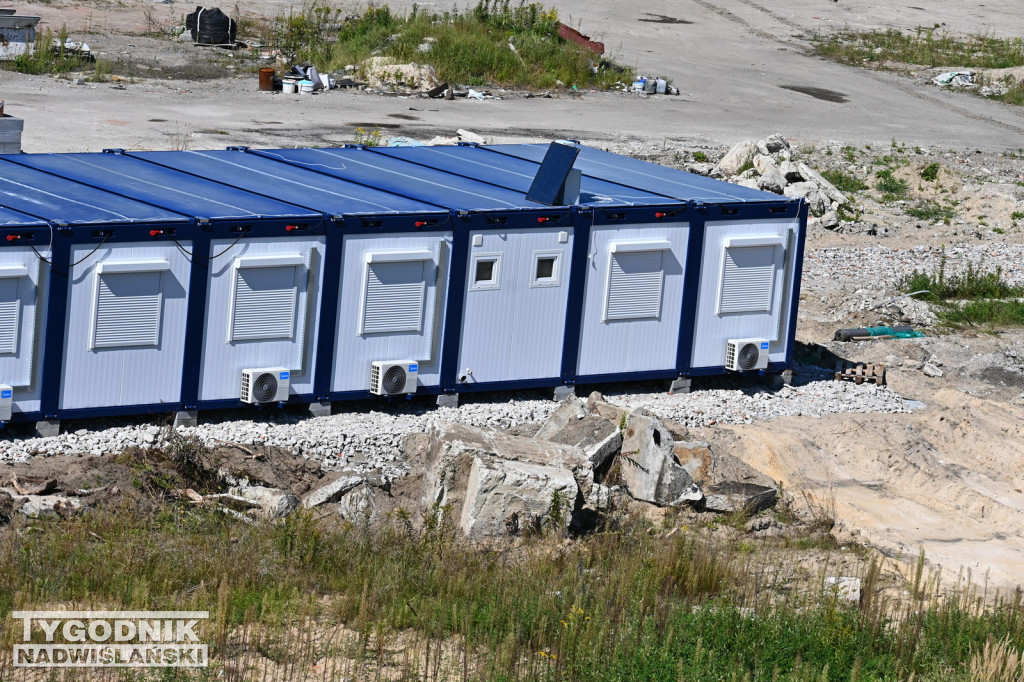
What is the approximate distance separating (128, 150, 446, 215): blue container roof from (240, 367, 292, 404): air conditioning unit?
65.7 inches

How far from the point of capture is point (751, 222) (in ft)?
Answer: 54.3

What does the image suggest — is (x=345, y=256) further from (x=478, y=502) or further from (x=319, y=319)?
(x=478, y=502)

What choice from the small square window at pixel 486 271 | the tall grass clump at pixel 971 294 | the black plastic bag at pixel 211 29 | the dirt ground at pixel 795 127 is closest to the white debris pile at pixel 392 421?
the dirt ground at pixel 795 127

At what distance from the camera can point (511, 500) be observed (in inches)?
482

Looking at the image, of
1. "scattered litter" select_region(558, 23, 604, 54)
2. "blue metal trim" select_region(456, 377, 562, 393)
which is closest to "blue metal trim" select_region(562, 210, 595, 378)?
"blue metal trim" select_region(456, 377, 562, 393)

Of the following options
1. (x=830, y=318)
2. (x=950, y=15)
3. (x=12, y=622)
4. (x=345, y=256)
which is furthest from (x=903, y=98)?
(x=12, y=622)

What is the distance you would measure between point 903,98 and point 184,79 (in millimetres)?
19905

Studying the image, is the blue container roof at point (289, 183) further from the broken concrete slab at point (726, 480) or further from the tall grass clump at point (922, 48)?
the tall grass clump at point (922, 48)

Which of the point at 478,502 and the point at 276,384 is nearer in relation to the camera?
the point at 478,502

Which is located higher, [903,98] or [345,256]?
[903,98]

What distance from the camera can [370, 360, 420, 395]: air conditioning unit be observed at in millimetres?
14664

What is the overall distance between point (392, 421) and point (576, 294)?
251cm

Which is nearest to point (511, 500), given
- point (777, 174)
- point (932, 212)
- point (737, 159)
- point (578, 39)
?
point (777, 174)

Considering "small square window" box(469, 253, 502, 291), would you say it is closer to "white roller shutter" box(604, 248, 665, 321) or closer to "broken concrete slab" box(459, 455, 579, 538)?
"white roller shutter" box(604, 248, 665, 321)
